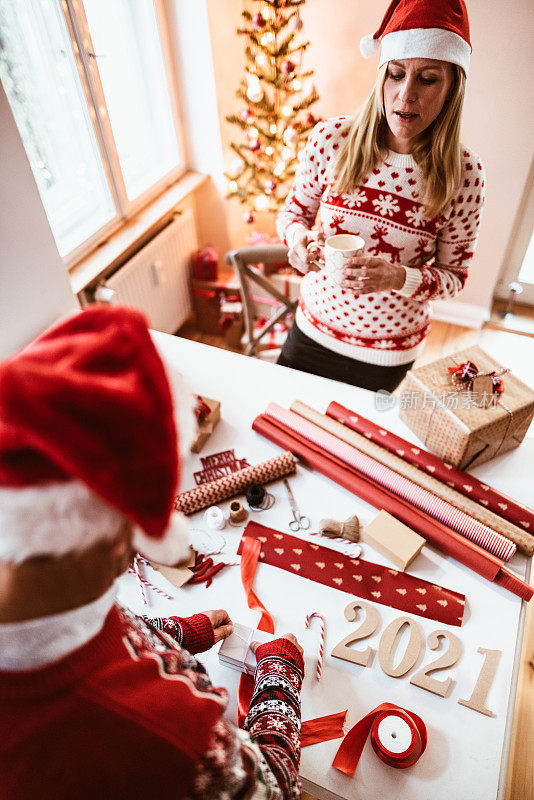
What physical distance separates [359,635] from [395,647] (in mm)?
70

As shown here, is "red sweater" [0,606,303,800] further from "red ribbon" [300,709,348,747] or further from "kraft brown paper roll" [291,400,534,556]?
"kraft brown paper roll" [291,400,534,556]

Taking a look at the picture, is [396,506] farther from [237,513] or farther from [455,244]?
[455,244]

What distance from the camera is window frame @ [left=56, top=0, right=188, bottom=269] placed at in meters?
2.04

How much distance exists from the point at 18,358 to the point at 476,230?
1268 mm

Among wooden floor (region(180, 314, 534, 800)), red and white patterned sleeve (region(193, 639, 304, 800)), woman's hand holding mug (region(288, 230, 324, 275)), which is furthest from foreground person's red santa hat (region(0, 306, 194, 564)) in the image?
wooden floor (region(180, 314, 534, 800))

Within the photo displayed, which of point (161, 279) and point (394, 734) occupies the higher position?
point (394, 734)

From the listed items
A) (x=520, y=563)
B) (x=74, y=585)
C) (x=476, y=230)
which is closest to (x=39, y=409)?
(x=74, y=585)

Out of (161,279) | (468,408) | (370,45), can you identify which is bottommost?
(161,279)

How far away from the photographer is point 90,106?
221 centimetres

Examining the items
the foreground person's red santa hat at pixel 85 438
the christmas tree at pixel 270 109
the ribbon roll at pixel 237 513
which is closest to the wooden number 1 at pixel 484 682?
the ribbon roll at pixel 237 513

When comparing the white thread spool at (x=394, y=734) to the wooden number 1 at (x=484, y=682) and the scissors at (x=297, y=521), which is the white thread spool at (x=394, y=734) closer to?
the wooden number 1 at (x=484, y=682)

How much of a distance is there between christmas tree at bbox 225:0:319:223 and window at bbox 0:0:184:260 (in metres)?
0.42

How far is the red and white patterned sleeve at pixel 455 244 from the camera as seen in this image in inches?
51.1

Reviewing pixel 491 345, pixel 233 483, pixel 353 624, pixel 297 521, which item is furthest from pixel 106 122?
pixel 491 345
